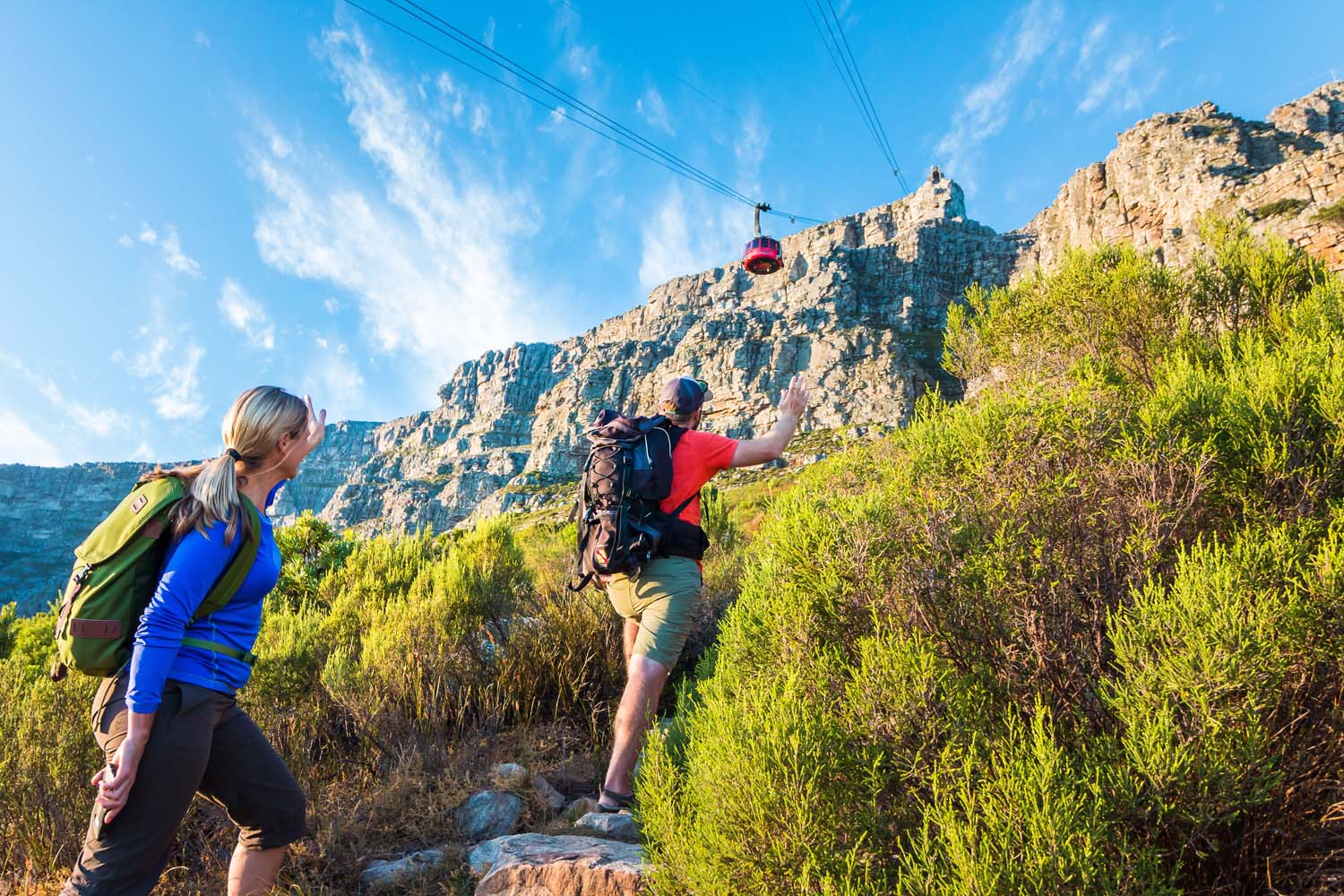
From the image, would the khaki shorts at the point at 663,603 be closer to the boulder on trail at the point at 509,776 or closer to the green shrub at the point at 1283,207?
the boulder on trail at the point at 509,776

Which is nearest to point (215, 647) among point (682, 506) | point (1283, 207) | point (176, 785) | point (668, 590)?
point (176, 785)

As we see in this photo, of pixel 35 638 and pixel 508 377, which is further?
pixel 508 377

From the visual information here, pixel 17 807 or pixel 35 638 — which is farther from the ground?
pixel 35 638

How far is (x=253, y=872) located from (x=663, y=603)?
1751mm

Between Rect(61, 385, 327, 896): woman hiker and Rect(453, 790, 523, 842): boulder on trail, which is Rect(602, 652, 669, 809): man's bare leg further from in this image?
Rect(61, 385, 327, 896): woman hiker

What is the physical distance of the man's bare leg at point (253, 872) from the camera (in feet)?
6.70

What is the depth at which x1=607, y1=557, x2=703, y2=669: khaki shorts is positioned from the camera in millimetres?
2955

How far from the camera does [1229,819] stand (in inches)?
55.0

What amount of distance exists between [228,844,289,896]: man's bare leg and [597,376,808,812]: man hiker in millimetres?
1275

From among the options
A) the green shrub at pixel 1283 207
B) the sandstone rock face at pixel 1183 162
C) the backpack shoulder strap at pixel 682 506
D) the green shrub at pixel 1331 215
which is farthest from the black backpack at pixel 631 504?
the sandstone rock face at pixel 1183 162

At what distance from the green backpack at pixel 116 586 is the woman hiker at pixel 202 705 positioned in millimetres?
51

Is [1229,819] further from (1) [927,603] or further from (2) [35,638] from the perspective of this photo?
(2) [35,638]

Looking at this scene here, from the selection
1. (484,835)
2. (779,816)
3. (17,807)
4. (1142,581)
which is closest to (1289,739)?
(1142,581)

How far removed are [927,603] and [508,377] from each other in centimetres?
14691
